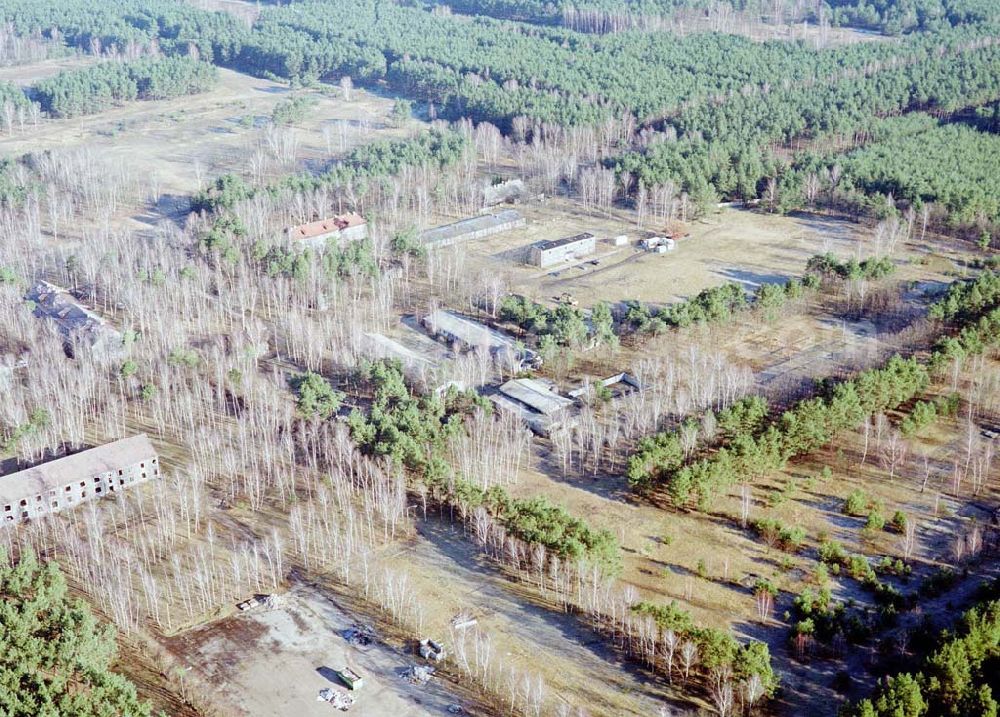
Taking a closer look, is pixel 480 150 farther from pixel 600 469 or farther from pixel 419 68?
pixel 600 469

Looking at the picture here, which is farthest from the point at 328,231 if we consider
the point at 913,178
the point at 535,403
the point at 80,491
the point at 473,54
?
the point at 473,54

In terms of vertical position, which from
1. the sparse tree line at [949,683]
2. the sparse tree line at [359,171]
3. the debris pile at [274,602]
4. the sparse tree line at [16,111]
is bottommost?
the debris pile at [274,602]

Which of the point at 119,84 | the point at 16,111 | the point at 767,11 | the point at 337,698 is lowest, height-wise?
the point at 337,698

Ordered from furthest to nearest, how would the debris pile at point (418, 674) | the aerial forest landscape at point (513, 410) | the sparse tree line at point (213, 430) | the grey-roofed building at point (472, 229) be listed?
the grey-roofed building at point (472, 229)
the sparse tree line at point (213, 430)
the aerial forest landscape at point (513, 410)
the debris pile at point (418, 674)

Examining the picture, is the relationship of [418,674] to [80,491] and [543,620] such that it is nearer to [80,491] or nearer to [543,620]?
[543,620]

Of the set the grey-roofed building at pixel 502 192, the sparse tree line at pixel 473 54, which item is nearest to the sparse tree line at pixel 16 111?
the sparse tree line at pixel 473 54

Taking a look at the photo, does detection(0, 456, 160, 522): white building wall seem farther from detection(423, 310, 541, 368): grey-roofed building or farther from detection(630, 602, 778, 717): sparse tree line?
detection(630, 602, 778, 717): sparse tree line

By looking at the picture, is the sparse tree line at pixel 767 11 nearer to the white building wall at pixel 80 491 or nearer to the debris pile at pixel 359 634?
the white building wall at pixel 80 491
